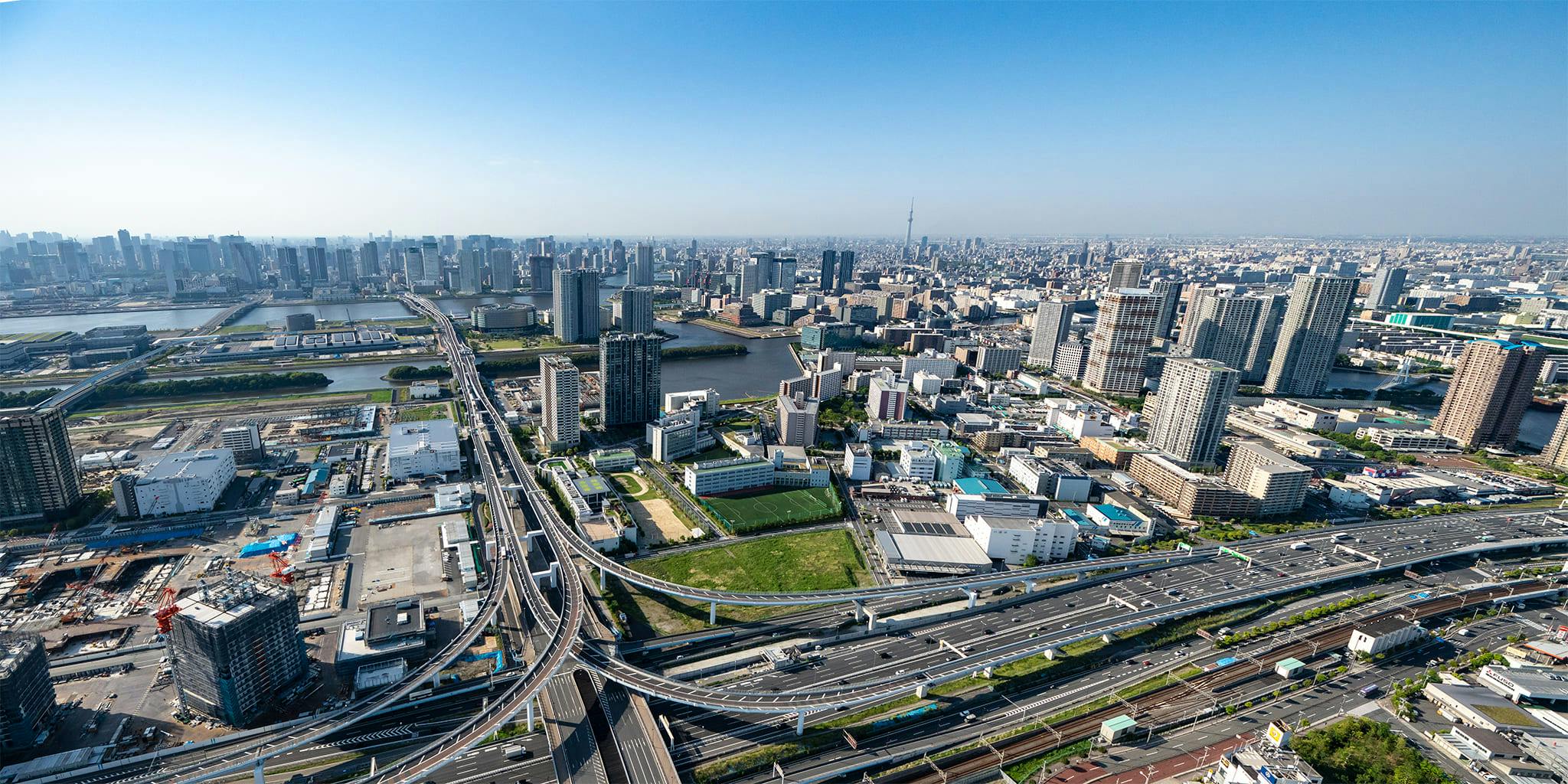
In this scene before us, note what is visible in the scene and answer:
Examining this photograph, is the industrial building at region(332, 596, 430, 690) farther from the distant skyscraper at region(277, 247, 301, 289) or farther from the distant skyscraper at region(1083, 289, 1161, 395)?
the distant skyscraper at region(277, 247, 301, 289)

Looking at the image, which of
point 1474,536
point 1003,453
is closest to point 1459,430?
point 1474,536

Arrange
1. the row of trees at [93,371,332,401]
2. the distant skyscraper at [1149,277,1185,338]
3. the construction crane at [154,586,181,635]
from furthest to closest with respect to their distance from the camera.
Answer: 1. the distant skyscraper at [1149,277,1185,338]
2. the row of trees at [93,371,332,401]
3. the construction crane at [154,586,181,635]

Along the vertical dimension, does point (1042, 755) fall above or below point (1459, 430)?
below

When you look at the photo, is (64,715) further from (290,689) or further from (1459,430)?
(1459,430)

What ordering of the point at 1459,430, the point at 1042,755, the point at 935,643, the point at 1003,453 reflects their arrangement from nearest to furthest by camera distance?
1. the point at 1042,755
2. the point at 935,643
3. the point at 1003,453
4. the point at 1459,430

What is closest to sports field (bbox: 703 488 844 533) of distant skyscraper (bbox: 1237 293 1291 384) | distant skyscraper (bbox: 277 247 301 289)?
distant skyscraper (bbox: 1237 293 1291 384)

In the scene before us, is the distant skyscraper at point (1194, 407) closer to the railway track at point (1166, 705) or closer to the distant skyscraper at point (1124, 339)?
the distant skyscraper at point (1124, 339)

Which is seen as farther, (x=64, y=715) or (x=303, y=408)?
(x=303, y=408)

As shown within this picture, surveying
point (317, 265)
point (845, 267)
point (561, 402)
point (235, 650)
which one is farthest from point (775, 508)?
point (317, 265)
